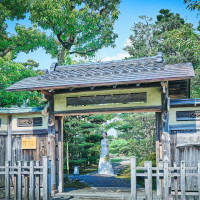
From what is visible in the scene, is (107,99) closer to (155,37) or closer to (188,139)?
(188,139)

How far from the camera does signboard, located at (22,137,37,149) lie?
947cm

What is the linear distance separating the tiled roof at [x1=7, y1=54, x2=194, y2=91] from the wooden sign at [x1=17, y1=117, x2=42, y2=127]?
1.54m

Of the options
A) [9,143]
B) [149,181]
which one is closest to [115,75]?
[149,181]

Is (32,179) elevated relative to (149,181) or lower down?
lower down

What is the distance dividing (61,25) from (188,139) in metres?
13.9

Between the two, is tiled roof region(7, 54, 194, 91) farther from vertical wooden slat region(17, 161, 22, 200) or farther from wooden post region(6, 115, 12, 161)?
vertical wooden slat region(17, 161, 22, 200)

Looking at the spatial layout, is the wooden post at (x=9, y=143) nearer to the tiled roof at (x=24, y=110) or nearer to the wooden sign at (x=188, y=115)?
the tiled roof at (x=24, y=110)

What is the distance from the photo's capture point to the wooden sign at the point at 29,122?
9539mm

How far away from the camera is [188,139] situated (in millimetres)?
8062

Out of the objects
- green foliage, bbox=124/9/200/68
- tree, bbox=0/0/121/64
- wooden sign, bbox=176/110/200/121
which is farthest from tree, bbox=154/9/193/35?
wooden sign, bbox=176/110/200/121

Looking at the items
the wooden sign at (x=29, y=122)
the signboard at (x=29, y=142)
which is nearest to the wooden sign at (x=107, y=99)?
the wooden sign at (x=29, y=122)

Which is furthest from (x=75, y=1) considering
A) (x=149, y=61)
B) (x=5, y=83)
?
(x=149, y=61)

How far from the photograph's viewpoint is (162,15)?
3158 centimetres

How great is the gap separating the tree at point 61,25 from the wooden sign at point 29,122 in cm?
811
